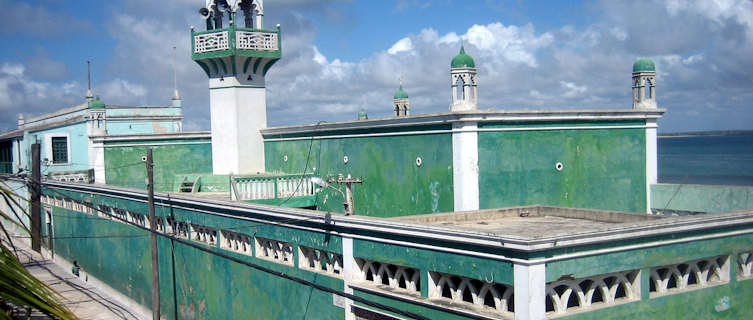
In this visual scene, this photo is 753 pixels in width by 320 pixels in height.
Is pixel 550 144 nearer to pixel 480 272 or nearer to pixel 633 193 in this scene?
pixel 633 193

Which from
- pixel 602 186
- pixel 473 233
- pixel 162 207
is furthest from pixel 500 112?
pixel 162 207

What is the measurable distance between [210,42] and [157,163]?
6.97 meters

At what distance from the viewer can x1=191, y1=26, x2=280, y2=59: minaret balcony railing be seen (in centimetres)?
2327

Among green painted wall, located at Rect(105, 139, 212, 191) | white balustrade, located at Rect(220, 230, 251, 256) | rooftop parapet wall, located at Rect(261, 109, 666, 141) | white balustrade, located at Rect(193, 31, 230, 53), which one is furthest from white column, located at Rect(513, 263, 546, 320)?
green painted wall, located at Rect(105, 139, 212, 191)

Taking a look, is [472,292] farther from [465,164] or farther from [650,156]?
[650,156]

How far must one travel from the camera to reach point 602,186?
17922mm

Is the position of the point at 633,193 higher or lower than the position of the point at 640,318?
higher

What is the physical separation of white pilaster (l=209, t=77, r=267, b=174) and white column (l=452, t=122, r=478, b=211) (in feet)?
34.0

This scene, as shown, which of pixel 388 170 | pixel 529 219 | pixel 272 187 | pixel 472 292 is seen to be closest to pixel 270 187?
pixel 272 187

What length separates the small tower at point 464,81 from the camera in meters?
16.0

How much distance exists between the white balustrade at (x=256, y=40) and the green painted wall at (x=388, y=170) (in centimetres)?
368

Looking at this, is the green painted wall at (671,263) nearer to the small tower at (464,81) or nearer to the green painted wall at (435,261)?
the green painted wall at (435,261)

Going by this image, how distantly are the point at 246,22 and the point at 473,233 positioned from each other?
54.7 ft

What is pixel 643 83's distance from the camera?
18719 mm
